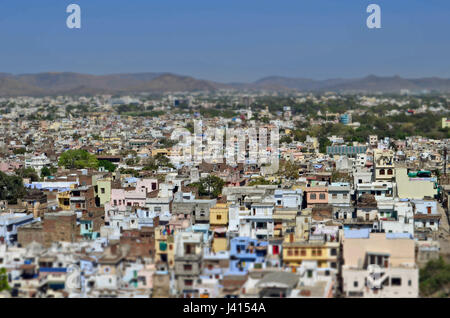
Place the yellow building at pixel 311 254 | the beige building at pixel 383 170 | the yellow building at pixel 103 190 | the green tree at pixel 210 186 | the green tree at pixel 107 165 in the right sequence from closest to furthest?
1. the yellow building at pixel 311 254
2. the yellow building at pixel 103 190
3. the beige building at pixel 383 170
4. the green tree at pixel 210 186
5. the green tree at pixel 107 165

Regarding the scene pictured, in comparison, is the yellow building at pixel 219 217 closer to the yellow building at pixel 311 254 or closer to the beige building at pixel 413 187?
the yellow building at pixel 311 254

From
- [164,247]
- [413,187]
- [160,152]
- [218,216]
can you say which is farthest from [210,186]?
[160,152]

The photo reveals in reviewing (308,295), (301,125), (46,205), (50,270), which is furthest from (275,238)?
(301,125)

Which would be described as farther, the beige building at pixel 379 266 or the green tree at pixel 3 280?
the green tree at pixel 3 280

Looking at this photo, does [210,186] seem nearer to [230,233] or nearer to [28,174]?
[230,233]

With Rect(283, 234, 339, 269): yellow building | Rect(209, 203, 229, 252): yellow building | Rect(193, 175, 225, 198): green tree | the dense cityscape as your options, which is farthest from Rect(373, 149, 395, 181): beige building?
Rect(283, 234, 339, 269): yellow building

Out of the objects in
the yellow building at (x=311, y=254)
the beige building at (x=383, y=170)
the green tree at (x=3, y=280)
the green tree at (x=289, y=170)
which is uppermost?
the beige building at (x=383, y=170)

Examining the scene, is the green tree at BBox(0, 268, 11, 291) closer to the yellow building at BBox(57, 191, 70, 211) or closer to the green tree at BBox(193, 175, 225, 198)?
the yellow building at BBox(57, 191, 70, 211)

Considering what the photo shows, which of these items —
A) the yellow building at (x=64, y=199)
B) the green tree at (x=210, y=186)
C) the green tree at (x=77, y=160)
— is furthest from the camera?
the green tree at (x=77, y=160)

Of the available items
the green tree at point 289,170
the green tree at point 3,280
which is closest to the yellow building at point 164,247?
the green tree at point 3,280
